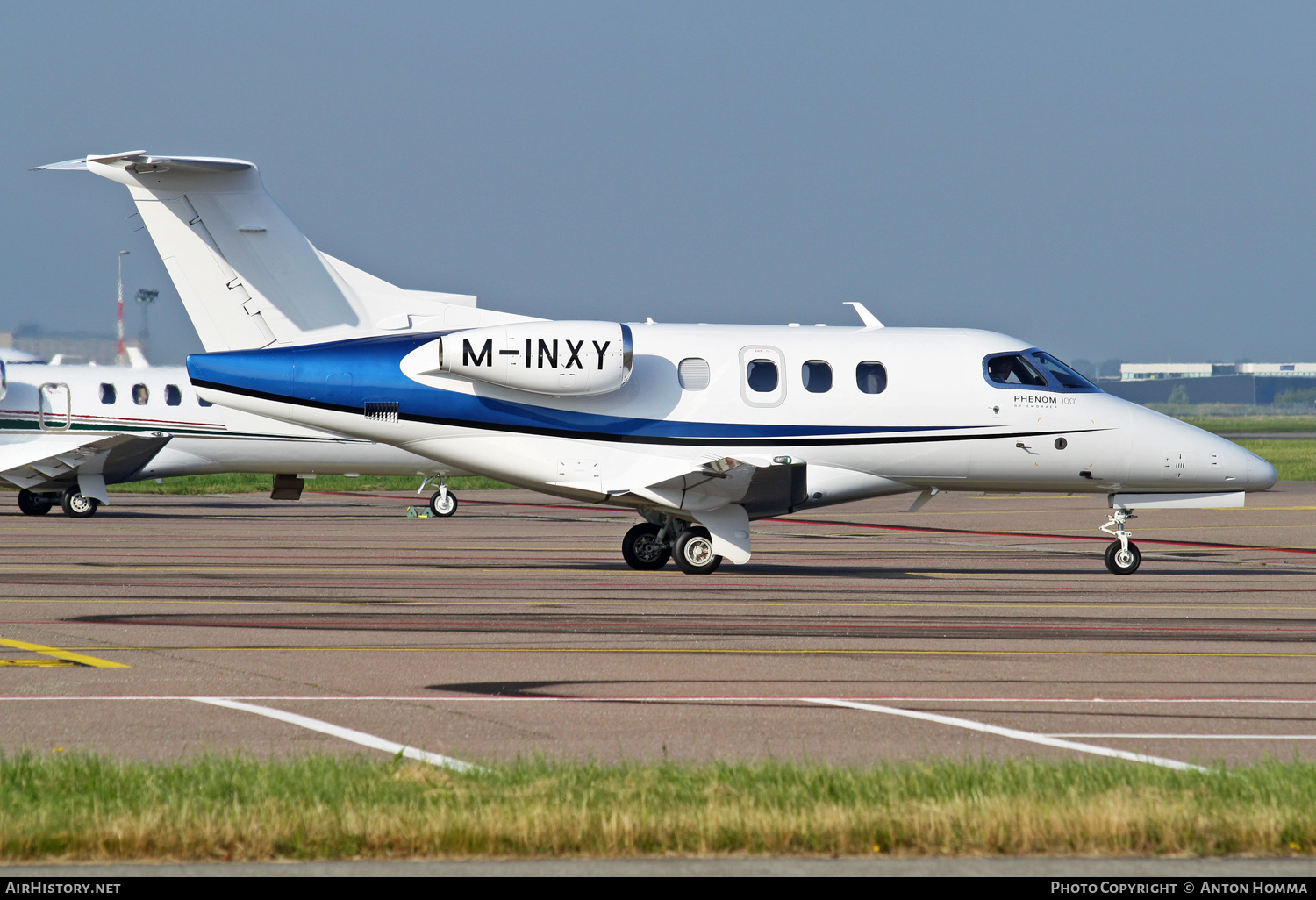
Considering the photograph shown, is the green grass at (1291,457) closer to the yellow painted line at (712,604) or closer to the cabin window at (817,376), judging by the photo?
the cabin window at (817,376)

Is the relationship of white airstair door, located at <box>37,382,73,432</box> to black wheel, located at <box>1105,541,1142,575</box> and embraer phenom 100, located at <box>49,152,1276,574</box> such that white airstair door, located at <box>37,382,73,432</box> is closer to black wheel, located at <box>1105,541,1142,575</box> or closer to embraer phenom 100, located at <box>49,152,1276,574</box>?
embraer phenom 100, located at <box>49,152,1276,574</box>

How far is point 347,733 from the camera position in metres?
8.18

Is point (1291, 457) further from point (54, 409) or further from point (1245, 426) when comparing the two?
point (1245, 426)

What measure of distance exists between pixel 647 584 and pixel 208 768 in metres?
10.8

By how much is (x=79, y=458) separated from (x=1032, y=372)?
69.0 feet

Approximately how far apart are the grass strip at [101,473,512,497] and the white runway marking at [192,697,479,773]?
115 ft

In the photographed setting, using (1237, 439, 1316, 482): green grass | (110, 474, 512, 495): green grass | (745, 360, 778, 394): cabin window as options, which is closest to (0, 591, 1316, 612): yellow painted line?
(745, 360, 778, 394): cabin window

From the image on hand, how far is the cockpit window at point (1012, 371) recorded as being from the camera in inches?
764

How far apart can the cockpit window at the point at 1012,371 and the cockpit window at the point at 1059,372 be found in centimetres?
17

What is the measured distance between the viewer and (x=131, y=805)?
6.12 metres

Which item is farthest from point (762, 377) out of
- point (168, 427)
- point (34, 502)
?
point (34, 502)

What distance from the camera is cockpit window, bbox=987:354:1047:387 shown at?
1941 centimetres

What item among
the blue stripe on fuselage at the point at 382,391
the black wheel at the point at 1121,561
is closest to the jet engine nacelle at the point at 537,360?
the blue stripe on fuselage at the point at 382,391
